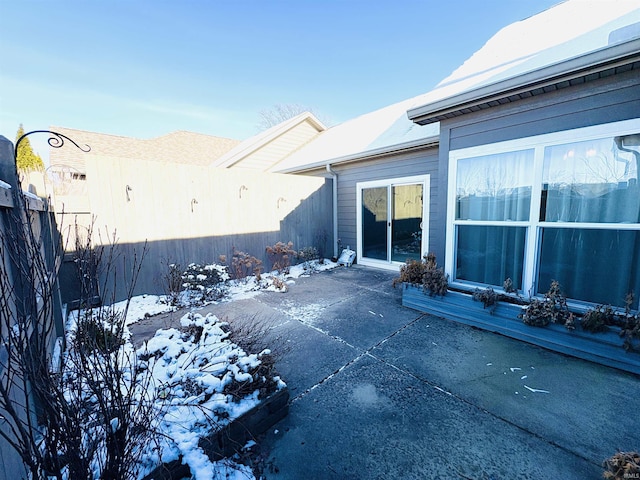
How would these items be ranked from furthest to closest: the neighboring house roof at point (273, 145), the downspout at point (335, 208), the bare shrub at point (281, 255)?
the neighboring house roof at point (273, 145)
the downspout at point (335, 208)
the bare shrub at point (281, 255)

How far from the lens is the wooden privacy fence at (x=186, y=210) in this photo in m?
4.12

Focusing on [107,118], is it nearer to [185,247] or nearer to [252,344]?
[185,247]

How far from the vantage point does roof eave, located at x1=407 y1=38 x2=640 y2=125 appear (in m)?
2.45

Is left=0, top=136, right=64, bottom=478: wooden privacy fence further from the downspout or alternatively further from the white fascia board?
the downspout

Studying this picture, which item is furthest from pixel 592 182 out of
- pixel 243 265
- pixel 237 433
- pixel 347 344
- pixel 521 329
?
pixel 243 265

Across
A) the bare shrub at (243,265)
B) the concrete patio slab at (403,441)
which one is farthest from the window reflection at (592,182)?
the bare shrub at (243,265)

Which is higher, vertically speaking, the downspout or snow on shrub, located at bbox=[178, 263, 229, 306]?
the downspout

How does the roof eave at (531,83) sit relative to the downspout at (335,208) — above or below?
above

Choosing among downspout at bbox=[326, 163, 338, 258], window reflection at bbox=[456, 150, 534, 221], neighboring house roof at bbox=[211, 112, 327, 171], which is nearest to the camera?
window reflection at bbox=[456, 150, 534, 221]

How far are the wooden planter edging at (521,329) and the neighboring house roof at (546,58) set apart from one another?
253 centimetres

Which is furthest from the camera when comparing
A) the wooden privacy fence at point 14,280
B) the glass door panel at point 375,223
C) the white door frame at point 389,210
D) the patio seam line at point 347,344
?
the glass door panel at point 375,223

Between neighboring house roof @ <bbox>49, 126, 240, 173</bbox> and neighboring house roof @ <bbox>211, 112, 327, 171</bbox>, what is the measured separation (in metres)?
2.81

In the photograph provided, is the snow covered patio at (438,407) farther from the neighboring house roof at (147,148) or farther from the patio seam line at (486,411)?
the neighboring house roof at (147,148)

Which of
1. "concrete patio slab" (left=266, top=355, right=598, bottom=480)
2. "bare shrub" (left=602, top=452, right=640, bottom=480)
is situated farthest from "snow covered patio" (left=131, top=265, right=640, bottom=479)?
"bare shrub" (left=602, top=452, right=640, bottom=480)
